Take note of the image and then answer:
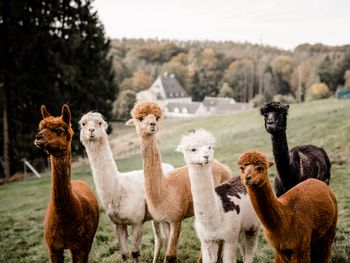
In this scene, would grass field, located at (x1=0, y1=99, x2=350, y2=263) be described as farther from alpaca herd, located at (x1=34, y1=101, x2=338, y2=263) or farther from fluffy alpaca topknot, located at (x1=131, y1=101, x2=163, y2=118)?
fluffy alpaca topknot, located at (x1=131, y1=101, x2=163, y2=118)

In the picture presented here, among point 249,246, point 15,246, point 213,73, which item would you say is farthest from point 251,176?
point 213,73

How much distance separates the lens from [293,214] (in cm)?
398

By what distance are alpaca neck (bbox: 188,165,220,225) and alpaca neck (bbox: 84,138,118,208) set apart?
56.1 inches

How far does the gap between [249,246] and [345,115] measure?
1462 cm

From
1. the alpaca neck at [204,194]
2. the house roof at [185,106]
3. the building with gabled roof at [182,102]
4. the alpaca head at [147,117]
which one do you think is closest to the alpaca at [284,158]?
the alpaca neck at [204,194]

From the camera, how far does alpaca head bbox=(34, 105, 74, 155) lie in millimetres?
4129

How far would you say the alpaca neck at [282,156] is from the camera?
17.2ft

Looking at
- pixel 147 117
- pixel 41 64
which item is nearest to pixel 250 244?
pixel 147 117

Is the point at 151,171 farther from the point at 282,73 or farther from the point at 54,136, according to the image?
the point at 282,73

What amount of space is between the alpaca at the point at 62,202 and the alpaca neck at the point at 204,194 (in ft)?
4.62

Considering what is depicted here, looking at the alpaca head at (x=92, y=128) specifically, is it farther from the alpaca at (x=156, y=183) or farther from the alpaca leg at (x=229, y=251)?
the alpaca leg at (x=229, y=251)

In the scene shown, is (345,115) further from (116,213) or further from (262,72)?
(262,72)

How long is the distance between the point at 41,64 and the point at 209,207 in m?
15.9

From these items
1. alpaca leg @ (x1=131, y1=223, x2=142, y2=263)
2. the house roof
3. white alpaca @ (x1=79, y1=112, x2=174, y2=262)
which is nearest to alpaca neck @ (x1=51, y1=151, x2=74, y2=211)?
white alpaca @ (x1=79, y1=112, x2=174, y2=262)
